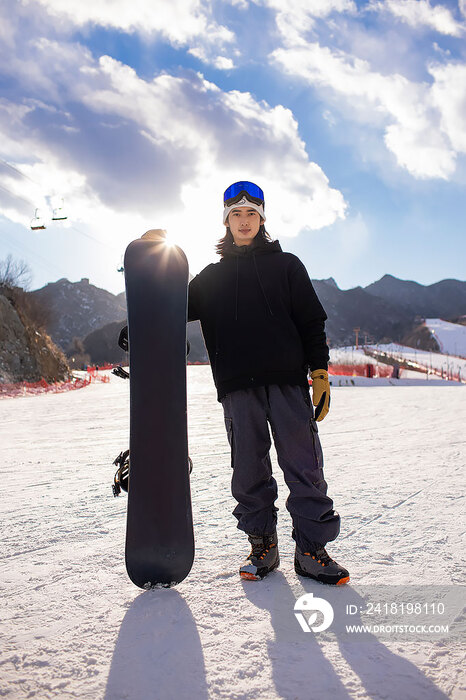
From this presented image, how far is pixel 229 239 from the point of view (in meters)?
2.46

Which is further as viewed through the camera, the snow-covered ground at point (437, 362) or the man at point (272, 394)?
the snow-covered ground at point (437, 362)

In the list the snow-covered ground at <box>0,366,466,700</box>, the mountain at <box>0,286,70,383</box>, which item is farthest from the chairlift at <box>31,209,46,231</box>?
the snow-covered ground at <box>0,366,466,700</box>

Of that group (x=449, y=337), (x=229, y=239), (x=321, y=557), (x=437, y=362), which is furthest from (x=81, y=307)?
(x=321, y=557)

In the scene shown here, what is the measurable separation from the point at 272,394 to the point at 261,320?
1.24 ft

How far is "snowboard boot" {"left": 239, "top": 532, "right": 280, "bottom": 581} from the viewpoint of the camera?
2.01 meters

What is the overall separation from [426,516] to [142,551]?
190 centimetres

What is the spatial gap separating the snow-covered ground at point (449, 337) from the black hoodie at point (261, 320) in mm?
59806

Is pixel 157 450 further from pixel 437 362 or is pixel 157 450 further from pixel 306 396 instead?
pixel 437 362

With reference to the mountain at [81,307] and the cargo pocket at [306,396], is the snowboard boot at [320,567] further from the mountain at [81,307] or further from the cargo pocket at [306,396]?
the mountain at [81,307]

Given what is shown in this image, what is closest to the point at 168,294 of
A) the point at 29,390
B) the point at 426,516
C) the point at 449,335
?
the point at 426,516

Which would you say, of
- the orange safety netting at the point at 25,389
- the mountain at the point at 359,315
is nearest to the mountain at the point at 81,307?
the mountain at the point at 359,315

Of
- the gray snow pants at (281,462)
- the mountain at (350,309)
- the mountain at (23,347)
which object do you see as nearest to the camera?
the gray snow pants at (281,462)

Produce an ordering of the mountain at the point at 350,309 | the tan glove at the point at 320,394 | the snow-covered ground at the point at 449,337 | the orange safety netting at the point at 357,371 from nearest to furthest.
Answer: the tan glove at the point at 320,394 < the orange safety netting at the point at 357,371 < the snow-covered ground at the point at 449,337 < the mountain at the point at 350,309

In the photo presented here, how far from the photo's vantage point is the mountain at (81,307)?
510ft
